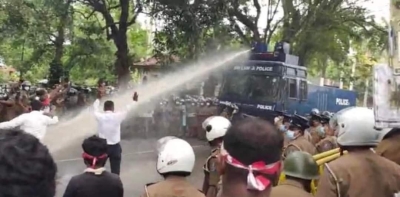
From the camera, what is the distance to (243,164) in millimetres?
2447

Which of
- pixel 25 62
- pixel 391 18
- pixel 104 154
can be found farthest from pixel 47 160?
pixel 25 62

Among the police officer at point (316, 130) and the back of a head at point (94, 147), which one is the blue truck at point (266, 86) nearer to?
the police officer at point (316, 130)

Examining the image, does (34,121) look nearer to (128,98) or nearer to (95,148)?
(95,148)

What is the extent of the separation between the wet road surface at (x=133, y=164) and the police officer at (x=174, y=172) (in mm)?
4936

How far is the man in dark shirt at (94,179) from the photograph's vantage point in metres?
4.90

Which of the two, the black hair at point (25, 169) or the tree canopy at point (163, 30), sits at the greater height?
the tree canopy at point (163, 30)

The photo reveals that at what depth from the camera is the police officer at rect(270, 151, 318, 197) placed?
14.1ft

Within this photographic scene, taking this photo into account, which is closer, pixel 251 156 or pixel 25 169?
pixel 25 169

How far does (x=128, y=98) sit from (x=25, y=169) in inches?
716

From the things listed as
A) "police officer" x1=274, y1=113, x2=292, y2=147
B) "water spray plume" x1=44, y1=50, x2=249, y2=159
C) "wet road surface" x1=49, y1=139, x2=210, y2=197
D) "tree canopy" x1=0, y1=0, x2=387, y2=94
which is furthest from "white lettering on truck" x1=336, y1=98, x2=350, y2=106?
"police officer" x1=274, y1=113, x2=292, y2=147

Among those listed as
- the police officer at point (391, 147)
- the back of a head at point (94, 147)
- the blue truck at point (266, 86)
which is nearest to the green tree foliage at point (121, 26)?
the blue truck at point (266, 86)

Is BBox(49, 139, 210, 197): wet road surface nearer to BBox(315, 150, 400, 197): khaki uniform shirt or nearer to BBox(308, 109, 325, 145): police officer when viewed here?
BBox(308, 109, 325, 145): police officer

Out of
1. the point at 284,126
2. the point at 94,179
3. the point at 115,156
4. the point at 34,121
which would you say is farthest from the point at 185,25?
the point at 94,179

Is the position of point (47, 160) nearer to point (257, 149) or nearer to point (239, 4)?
point (257, 149)
